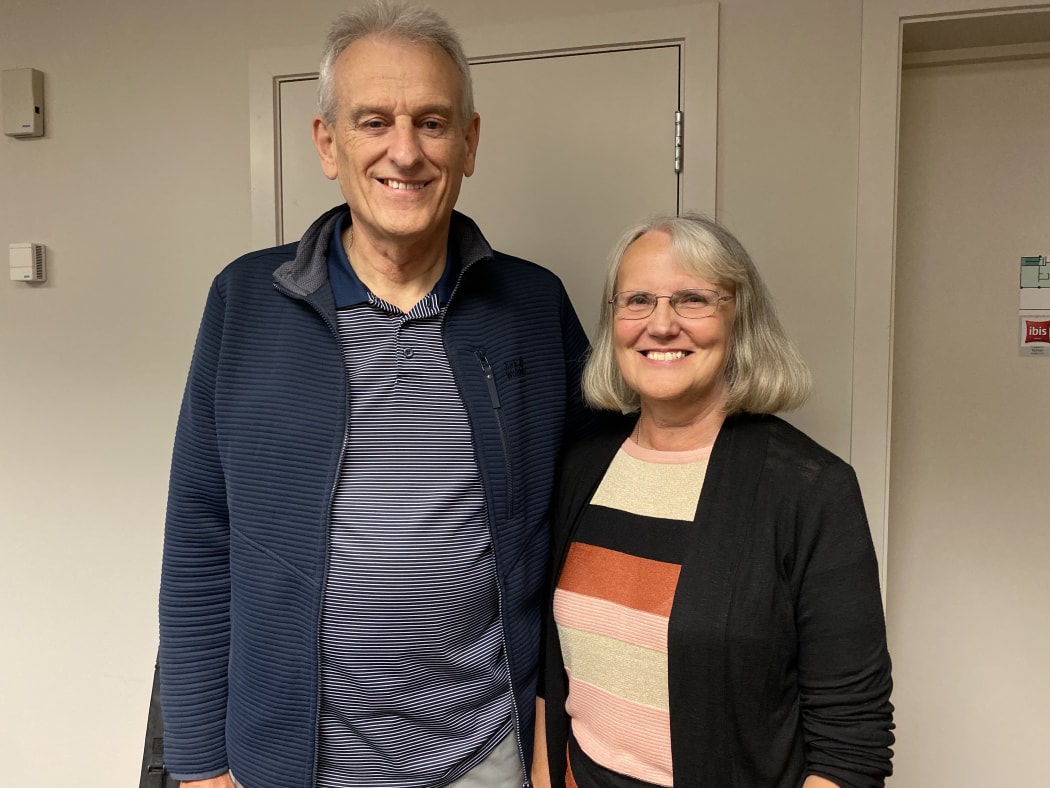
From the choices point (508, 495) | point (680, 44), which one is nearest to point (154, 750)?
point (508, 495)

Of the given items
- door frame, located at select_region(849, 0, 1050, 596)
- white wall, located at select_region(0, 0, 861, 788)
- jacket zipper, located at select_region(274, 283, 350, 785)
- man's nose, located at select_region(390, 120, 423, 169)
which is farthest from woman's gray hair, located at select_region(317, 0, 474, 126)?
door frame, located at select_region(849, 0, 1050, 596)

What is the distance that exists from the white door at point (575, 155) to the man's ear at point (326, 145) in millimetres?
613

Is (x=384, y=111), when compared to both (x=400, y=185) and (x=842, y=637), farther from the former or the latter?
(x=842, y=637)

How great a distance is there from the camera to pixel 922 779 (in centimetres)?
185

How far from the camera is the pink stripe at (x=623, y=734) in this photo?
3.21 ft

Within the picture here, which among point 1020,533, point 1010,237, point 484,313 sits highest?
point 1010,237

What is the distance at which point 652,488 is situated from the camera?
3.53 feet

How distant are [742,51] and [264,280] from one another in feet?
3.75

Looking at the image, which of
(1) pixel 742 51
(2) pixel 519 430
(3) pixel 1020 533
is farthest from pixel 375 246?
(3) pixel 1020 533

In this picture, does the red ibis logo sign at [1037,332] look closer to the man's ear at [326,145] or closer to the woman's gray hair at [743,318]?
the woman's gray hair at [743,318]

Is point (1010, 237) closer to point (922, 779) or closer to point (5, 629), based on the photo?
point (922, 779)

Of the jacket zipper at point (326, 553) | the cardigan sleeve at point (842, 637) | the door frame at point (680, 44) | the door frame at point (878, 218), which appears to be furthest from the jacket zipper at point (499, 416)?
the door frame at point (878, 218)

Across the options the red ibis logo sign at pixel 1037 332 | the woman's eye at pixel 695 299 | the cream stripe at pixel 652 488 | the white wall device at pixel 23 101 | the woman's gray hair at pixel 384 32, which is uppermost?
the white wall device at pixel 23 101

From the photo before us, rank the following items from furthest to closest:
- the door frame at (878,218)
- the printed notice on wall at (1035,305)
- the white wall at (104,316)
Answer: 1. the white wall at (104,316)
2. the printed notice on wall at (1035,305)
3. the door frame at (878,218)
